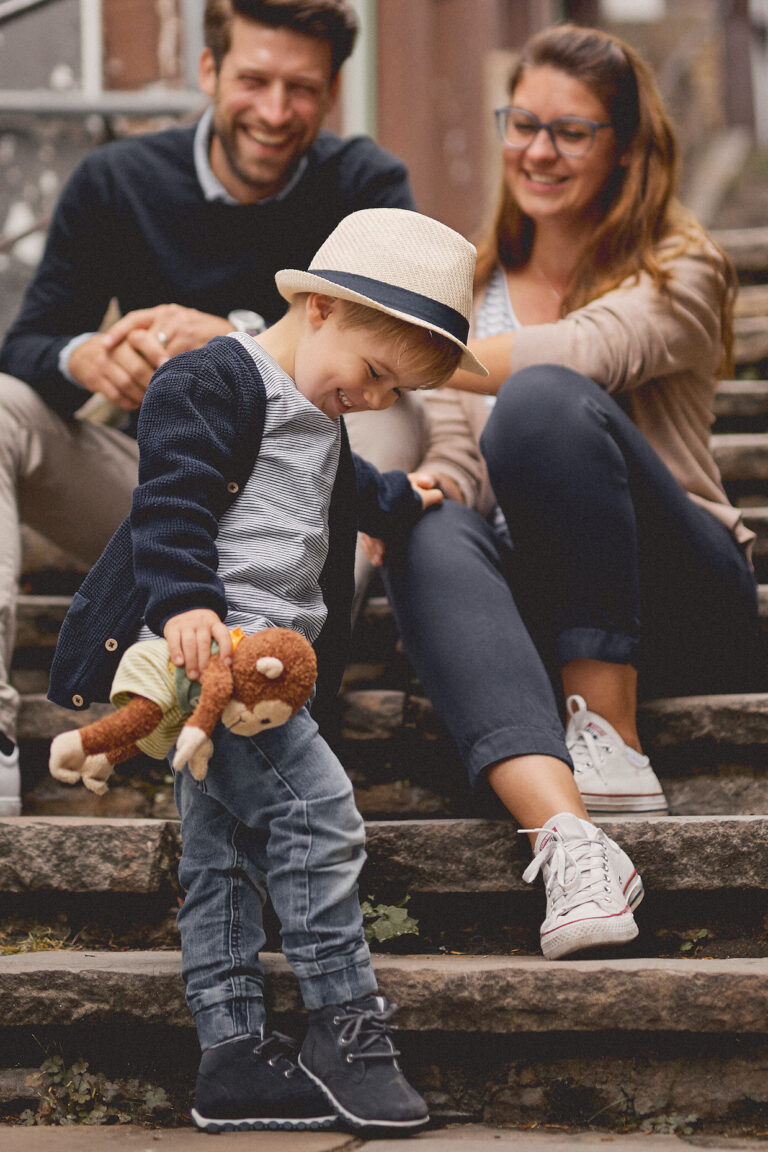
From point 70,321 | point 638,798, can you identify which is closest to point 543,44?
point 70,321

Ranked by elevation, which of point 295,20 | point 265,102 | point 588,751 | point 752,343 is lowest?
point 588,751

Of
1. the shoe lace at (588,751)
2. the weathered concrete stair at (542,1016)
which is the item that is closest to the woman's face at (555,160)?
the shoe lace at (588,751)

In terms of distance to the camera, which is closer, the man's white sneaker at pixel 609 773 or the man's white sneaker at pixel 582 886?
the man's white sneaker at pixel 582 886

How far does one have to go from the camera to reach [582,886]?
161 cm

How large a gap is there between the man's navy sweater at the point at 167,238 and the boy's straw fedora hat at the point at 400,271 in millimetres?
1033

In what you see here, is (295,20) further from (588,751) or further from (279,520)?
(588,751)

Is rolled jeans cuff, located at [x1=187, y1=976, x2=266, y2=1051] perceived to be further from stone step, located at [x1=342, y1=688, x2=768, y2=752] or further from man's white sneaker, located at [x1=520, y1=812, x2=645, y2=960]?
stone step, located at [x1=342, y1=688, x2=768, y2=752]

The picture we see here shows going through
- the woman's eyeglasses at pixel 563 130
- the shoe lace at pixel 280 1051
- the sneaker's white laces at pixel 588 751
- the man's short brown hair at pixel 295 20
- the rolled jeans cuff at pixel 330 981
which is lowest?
the shoe lace at pixel 280 1051

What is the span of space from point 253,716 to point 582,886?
533 millimetres

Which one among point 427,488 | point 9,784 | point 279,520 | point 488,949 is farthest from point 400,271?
point 9,784

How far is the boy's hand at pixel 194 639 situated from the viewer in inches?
54.5

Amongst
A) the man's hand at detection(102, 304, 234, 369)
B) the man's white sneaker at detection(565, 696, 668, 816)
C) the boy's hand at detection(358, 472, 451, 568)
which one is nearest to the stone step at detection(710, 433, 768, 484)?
the boy's hand at detection(358, 472, 451, 568)

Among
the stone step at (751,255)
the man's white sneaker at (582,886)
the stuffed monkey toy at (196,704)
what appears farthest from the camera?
the stone step at (751,255)

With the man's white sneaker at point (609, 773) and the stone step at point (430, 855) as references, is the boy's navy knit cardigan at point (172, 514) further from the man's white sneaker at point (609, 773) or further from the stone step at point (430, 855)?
the man's white sneaker at point (609, 773)
